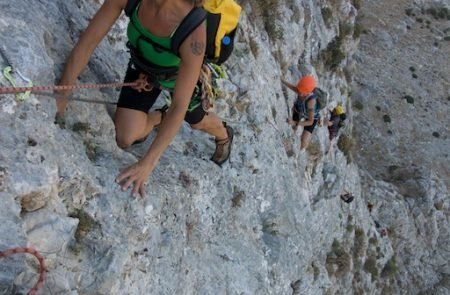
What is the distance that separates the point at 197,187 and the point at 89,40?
8.75ft

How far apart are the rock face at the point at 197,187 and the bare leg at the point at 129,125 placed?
5.0 inches

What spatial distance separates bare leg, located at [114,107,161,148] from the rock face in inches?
5.0

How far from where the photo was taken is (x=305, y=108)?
14.0 m

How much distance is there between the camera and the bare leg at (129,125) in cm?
625

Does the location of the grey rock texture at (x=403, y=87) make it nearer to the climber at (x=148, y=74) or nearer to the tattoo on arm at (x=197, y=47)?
the climber at (x=148, y=74)

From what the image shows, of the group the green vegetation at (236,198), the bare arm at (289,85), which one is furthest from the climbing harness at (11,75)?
the bare arm at (289,85)

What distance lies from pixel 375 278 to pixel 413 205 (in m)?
6.17

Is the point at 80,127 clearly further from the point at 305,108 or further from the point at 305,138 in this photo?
the point at 305,138

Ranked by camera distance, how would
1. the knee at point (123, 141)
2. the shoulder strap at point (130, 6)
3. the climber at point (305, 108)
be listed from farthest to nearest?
the climber at point (305, 108) < the knee at point (123, 141) < the shoulder strap at point (130, 6)

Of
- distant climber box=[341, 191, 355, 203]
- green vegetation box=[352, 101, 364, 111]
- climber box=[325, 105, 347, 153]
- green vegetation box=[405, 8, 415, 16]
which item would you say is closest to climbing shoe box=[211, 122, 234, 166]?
climber box=[325, 105, 347, 153]

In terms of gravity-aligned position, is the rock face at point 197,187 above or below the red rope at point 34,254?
below

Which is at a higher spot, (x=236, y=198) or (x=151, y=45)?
(x=151, y=45)

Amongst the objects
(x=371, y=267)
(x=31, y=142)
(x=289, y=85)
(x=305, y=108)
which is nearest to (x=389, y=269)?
(x=371, y=267)

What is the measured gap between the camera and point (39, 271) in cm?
441
